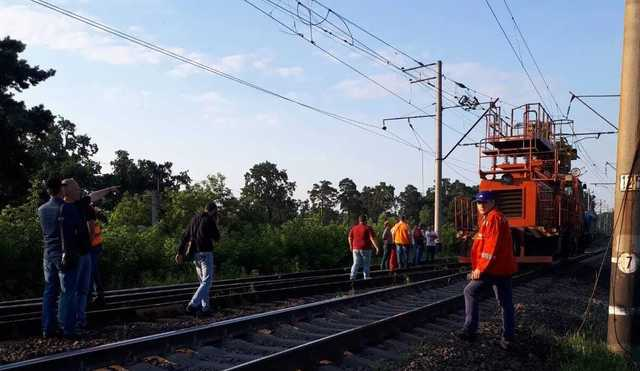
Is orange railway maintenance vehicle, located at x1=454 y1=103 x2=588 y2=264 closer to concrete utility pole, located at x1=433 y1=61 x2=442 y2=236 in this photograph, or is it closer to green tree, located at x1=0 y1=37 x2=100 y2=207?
concrete utility pole, located at x1=433 y1=61 x2=442 y2=236

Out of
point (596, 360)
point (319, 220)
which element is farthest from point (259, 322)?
point (319, 220)

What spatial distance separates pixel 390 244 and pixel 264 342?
46.2ft

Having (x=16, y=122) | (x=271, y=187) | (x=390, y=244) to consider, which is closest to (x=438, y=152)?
(x=390, y=244)

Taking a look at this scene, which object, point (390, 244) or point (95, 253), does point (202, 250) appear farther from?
point (390, 244)

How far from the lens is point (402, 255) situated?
19984 millimetres

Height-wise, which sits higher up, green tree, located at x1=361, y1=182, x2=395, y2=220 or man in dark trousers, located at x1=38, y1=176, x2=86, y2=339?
green tree, located at x1=361, y1=182, x2=395, y2=220

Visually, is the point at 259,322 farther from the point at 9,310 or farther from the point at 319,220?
the point at 319,220

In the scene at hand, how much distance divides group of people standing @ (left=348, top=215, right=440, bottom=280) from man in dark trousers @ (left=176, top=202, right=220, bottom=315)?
235 inches

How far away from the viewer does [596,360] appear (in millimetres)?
6430

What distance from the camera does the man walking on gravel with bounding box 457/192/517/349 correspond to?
6793 millimetres

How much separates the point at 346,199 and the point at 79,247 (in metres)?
86.0

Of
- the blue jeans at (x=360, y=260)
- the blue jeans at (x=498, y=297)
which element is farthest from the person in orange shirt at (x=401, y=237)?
the blue jeans at (x=498, y=297)

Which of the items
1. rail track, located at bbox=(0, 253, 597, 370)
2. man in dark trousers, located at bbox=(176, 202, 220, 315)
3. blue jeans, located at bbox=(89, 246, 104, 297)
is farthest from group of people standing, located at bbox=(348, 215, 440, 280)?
blue jeans, located at bbox=(89, 246, 104, 297)

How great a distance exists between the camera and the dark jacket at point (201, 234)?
925 cm
